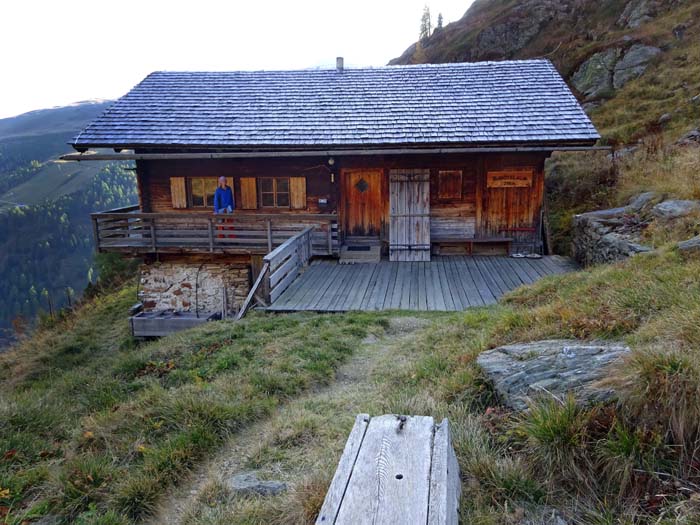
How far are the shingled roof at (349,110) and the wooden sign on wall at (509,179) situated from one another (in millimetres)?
Result: 931

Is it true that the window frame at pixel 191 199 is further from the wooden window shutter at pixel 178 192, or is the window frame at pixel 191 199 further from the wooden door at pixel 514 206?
the wooden door at pixel 514 206

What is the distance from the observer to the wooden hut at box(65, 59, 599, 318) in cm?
1234

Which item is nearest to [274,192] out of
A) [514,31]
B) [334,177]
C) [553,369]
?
[334,177]

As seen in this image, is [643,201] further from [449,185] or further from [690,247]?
[690,247]

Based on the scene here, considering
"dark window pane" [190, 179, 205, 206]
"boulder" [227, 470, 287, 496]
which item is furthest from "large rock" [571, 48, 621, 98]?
"boulder" [227, 470, 287, 496]

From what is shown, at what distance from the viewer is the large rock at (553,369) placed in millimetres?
3014

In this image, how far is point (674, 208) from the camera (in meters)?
8.28

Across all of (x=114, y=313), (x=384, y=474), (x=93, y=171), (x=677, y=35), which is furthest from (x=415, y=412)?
(x=93, y=171)

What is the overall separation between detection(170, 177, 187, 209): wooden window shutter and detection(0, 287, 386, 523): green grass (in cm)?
674

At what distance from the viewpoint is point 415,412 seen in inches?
137

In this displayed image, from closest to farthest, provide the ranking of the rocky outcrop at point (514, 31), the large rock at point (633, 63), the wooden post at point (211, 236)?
the wooden post at point (211, 236) → the large rock at point (633, 63) → the rocky outcrop at point (514, 31)

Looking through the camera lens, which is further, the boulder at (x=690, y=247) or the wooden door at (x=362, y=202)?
the wooden door at (x=362, y=202)

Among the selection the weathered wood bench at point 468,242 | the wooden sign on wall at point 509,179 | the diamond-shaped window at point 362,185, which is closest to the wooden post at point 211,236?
the diamond-shaped window at point 362,185

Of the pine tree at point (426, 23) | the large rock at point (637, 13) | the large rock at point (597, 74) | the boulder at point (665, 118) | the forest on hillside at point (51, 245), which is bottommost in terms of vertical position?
the forest on hillside at point (51, 245)
